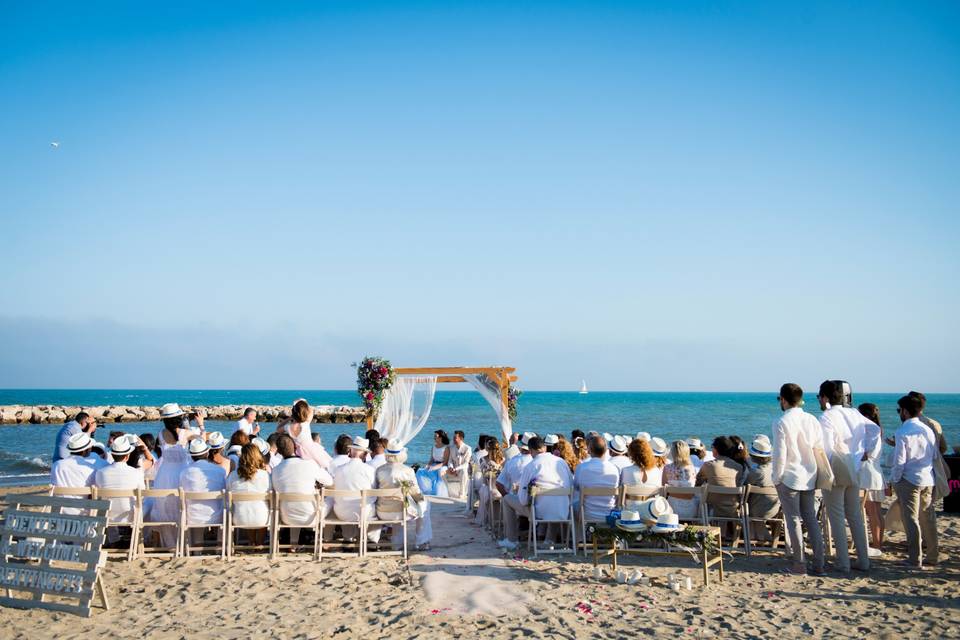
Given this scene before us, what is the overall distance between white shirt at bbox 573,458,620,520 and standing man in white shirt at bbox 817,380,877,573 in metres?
2.06

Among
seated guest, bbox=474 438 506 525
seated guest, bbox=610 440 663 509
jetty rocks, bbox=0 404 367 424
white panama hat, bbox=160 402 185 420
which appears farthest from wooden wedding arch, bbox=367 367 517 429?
jetty rocks, bbox=0 404 367 424

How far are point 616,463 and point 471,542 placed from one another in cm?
193

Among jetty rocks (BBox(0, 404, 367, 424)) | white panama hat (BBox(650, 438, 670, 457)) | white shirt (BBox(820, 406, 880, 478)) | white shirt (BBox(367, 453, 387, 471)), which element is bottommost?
jetty rocks (BBox(0, 404, 367, 424))

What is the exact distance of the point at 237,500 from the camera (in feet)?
23.6

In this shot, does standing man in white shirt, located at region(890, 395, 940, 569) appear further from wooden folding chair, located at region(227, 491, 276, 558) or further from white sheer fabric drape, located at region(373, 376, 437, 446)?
white sheer fabric drape, located at region(373, 376, 437, 446)

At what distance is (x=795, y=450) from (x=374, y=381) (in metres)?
9.92

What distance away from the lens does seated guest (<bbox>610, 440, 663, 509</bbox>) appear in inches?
303

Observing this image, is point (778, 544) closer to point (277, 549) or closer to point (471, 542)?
point (471, 542)

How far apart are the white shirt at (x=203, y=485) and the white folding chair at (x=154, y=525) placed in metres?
0.16

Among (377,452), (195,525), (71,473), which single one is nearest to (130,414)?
(71,473)

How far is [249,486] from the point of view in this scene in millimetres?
7297

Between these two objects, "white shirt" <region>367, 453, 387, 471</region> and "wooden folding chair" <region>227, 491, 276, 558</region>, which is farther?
"white shirt" <region>367, 453, 387, 471</region>

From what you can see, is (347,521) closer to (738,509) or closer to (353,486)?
(353,486)

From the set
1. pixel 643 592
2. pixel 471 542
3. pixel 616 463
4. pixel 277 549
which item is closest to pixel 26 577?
pixel 277 549
